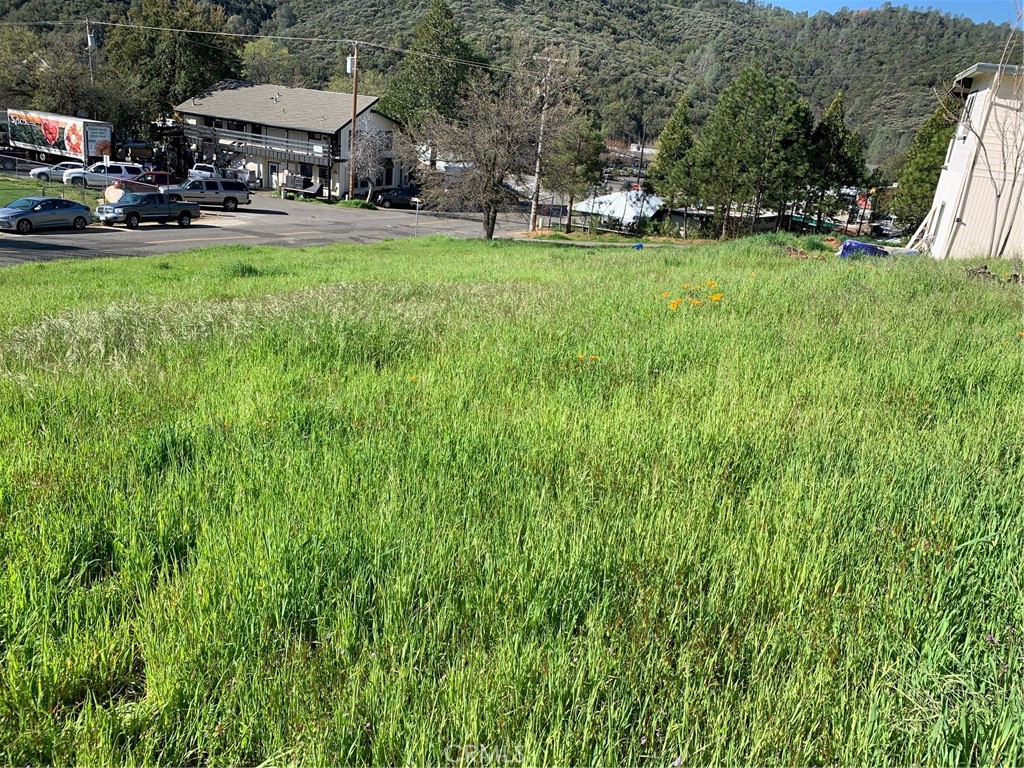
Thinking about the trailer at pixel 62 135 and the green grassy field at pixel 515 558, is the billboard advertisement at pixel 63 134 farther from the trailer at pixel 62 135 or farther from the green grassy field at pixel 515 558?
the green grassy field at pixel 515 558

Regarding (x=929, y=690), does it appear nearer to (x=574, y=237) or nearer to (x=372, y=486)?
(x=372, y=486)

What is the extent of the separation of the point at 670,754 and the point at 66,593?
2.35 metres

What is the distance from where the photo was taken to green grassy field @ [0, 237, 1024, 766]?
210 centimetres

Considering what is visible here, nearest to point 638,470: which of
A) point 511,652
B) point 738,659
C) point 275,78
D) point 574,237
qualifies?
point 738,659

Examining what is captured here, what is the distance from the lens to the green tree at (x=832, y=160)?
45.4 m

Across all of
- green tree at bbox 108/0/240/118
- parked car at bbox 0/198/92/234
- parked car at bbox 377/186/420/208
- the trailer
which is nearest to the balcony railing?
green tree at bbox 108/0/240/118

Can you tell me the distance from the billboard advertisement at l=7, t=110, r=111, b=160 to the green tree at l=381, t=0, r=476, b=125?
28.5m

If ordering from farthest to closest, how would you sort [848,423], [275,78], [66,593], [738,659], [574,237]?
[275,78] < [574,237] < [848,423] < [66,593] < [738,659]

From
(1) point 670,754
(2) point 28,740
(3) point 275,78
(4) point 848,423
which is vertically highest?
(3) point 275,78

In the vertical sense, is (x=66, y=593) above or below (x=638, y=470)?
below

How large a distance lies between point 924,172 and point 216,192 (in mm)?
Result: 46080

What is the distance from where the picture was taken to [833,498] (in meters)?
3.41

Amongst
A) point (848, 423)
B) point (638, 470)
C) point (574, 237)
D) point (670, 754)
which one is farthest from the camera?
point (574, 237)

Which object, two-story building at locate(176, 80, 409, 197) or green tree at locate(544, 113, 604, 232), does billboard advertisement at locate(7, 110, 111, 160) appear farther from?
green tree at locate(544, 113, 604, 232)
